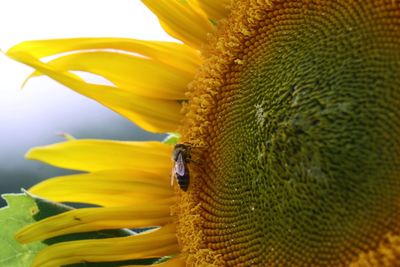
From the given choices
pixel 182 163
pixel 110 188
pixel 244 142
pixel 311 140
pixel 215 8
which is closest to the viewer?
pixel 311 140

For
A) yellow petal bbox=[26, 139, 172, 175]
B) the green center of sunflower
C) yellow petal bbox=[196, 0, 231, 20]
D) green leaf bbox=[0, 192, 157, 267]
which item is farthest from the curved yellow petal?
yellow petal bbox=[196, 0, 231, 20]

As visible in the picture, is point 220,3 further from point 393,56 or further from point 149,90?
point 393,56

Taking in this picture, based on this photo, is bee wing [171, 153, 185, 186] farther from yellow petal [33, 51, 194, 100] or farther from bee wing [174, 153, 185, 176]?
yellow petal [33, 51, 194, 100]

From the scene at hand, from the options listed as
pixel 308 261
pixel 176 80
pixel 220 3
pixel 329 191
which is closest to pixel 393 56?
pixel 329 191

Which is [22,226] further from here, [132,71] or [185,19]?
[185,19]

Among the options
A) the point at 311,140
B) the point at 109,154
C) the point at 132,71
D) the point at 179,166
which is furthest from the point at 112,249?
the point at 311,140

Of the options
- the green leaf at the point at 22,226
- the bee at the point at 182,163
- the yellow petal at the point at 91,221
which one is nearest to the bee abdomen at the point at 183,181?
the bee at the point at 182,163

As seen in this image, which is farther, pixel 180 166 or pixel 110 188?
pixel 110 188
